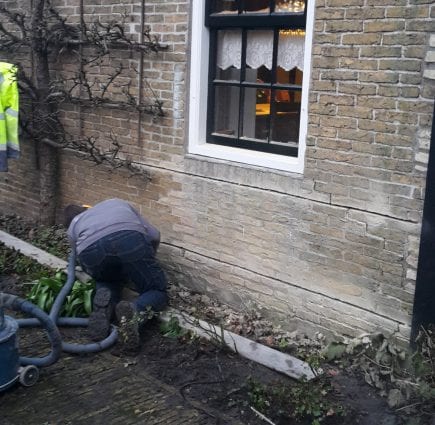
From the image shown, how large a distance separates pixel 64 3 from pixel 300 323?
15.1 feet

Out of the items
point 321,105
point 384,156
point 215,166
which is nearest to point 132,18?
point 215,166

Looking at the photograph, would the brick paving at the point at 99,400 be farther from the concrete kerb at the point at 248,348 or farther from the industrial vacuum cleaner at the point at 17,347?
the concrete kerb at the point at 248,348

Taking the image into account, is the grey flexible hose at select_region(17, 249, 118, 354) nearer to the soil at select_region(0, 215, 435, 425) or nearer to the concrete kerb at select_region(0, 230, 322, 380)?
the soil at select_region(0, 215, 435, 425)

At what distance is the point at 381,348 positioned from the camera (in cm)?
476

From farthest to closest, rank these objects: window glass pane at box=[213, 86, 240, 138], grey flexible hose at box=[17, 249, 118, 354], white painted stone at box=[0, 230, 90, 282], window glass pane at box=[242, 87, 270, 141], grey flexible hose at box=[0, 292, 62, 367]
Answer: white painted stone at box=[0, 230, 90, 282] → window glass pane at box=[213, 86, 240, 138] → window glass pane at box=[242, 87, 270, 141] → grey flexible hose at box=[17, 249, 118, 354] → grey flexible hose at box=[0, 292, 62, 367]

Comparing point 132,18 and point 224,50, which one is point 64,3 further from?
point 224,50

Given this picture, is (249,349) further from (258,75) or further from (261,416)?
(258,75)

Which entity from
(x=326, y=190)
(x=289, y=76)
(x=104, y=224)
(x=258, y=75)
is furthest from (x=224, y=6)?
(x=104, y=224)

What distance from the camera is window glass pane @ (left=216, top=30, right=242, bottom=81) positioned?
20.0ft

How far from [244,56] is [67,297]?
8.90ft

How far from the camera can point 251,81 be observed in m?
6.05

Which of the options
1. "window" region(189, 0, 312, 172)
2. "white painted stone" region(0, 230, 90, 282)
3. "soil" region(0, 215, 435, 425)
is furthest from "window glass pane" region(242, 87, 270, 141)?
"white painted stone" region(0, 230, 90, 282)

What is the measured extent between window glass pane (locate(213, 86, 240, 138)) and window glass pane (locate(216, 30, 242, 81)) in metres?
0.12

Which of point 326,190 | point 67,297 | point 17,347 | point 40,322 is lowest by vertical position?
point 67,297
